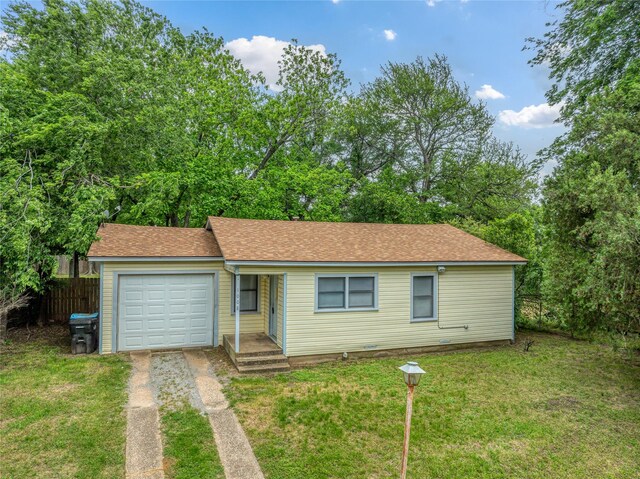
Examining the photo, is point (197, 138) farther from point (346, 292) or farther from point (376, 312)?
point (376, 312)

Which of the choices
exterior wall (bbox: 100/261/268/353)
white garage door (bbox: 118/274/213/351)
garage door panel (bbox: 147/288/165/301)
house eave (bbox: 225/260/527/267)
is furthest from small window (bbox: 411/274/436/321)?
garage door panel (bbox: 147/288/165/301)

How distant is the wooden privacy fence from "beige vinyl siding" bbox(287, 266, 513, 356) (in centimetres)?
837

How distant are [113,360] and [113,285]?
74.1 inches

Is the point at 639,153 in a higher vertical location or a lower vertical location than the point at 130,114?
lower

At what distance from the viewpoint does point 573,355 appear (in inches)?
416

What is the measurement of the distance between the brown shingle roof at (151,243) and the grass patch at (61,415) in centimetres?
269

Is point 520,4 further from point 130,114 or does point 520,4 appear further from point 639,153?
point 130,114

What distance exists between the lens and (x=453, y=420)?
6.36 m

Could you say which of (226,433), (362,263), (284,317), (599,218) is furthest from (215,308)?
(599,218)

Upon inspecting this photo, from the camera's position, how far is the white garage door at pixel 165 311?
9.98 m

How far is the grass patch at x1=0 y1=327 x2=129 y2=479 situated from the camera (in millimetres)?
4879

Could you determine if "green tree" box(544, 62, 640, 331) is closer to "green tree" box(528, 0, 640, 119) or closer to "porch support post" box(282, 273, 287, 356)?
"green tree" box(528, 0, 640, 119)

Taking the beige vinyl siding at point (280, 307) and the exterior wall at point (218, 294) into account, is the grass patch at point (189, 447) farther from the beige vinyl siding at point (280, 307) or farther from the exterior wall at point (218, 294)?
the exterior wall at point (218, 294)

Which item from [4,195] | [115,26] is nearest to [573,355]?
[4,195]
